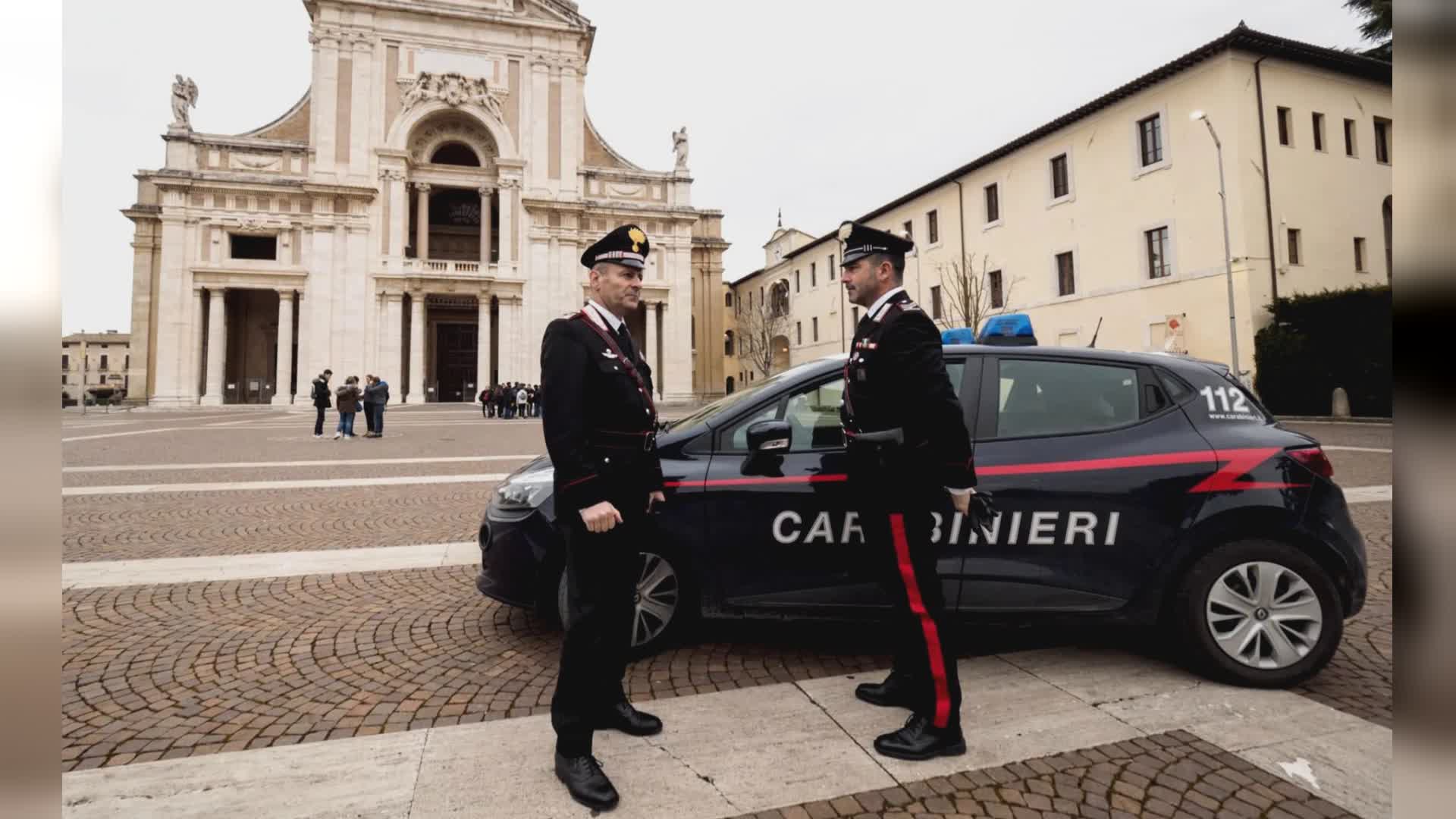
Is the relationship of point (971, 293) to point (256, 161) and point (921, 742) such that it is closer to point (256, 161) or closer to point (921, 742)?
point (921, 742)

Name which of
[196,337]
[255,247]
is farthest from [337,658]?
[255,247]

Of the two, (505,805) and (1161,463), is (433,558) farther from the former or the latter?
(1161,463)

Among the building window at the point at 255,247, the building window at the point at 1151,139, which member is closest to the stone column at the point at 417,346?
the building window at the point at 255,247

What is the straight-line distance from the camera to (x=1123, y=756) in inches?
105

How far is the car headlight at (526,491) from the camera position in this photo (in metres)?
3.71

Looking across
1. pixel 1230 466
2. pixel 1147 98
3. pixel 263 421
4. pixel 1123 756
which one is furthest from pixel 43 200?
pixel 263 421

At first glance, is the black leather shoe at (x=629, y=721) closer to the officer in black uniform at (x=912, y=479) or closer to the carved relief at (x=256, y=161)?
the officer in black uniform at (x=912, y=479)

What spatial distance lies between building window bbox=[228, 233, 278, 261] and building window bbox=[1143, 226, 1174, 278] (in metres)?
44.0

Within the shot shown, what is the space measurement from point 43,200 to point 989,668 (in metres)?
3.83

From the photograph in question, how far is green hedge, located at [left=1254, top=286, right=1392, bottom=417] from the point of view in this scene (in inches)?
718

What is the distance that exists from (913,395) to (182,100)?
4979 cm

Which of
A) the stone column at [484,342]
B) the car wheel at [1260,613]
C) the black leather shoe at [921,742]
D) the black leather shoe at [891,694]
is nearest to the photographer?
the black leather shoe at [921,742]

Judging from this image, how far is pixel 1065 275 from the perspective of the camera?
88.6 ft

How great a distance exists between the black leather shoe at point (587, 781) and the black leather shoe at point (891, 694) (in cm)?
125
